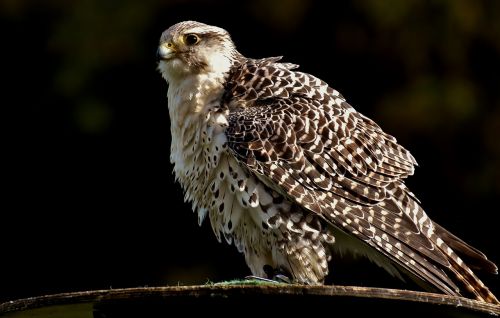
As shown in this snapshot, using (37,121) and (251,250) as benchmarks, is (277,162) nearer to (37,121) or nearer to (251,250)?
(251,250)

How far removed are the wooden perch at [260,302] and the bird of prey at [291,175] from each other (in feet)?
5.10

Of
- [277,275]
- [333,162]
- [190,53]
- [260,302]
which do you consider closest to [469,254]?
[333,162]

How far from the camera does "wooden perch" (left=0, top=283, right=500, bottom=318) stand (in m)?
4.05

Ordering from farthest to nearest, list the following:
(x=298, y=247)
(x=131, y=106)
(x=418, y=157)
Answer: (x=131, y=106) → (x=418, y=157) → (x=298, y=247)

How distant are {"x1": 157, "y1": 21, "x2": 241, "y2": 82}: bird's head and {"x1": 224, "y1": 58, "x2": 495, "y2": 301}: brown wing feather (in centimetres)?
13

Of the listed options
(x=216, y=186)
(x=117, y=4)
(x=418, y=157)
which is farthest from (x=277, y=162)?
(x=117, y=4)

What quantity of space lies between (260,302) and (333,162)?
2036 millimetres

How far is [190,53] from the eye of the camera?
20.7 ft

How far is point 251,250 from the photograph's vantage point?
607 centimetres

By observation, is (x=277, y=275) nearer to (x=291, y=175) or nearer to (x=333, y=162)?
(x=291, y=175)

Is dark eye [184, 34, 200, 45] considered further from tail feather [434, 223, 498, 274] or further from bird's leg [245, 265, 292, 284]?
tail feather [434, 223, 498, 274]

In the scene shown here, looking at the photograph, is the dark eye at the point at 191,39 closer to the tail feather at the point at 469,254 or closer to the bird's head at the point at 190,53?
the bird's head at the point at 190,53

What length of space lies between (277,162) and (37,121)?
5893 mm

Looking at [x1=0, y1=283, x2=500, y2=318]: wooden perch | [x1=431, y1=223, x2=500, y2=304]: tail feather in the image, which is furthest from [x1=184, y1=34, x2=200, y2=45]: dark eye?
[x1=0, y1=283, x2=500, y2=318]: wooden perch
